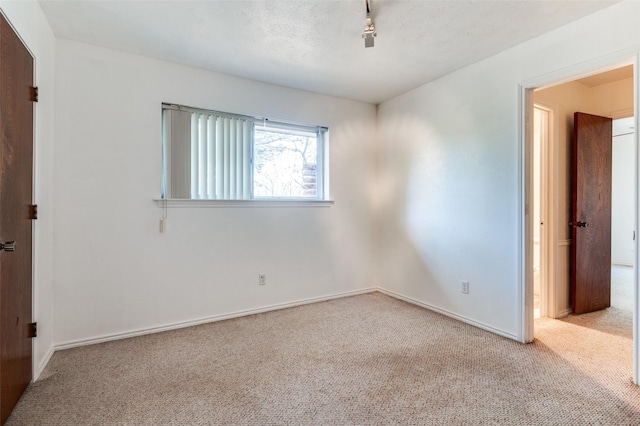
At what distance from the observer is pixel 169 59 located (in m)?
2.88

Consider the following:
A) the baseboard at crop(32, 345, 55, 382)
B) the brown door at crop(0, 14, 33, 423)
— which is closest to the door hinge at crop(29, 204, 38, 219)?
the brown door at crop(0, 14, 33, 423)

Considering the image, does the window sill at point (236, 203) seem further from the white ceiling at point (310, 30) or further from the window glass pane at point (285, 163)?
the white ceiling at point (310, 30)

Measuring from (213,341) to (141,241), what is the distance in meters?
1.09

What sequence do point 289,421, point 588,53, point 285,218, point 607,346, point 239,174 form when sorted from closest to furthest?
point 289,421
point 588,53
point 607,346
point 239,174
point 285,218

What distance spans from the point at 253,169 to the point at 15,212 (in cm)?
195

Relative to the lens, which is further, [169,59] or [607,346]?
[169,59]

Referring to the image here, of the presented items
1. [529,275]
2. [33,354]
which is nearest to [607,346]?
[529,275]

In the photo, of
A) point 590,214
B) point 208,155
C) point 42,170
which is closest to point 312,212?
point 208,155

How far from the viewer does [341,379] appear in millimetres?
2057

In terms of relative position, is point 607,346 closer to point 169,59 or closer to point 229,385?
point 229,385

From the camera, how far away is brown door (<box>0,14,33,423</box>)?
63.6 inches

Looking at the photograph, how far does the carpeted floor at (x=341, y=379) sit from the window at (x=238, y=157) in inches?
54.0

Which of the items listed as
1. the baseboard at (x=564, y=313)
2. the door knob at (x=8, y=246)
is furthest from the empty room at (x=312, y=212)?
the door knob at (x=8, y=246)

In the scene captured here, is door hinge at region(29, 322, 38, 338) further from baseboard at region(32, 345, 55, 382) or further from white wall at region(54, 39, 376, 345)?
white wall at region(54, 39, 376, 345)
